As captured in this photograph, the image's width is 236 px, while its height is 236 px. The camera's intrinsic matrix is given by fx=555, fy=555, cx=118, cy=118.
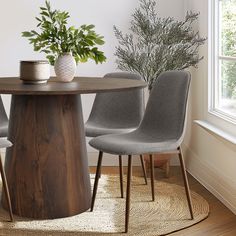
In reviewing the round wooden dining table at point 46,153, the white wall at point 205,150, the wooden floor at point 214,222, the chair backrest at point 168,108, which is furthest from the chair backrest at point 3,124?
the white wall at point 205,150

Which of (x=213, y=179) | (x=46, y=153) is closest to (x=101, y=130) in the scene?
(x=46, y=153)

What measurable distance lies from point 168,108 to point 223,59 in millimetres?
781

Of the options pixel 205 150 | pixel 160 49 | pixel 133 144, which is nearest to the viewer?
pixel 133 144

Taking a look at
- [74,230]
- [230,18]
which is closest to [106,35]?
[230,18]

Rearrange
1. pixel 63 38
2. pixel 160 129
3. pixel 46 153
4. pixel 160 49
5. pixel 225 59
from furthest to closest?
1. pixel 160 49
2. pixel 225 59
3. pixel 160 129
4. pixel 63 38
5. pixel 46 153

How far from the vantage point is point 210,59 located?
13.8 ft

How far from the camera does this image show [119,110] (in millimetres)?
4078

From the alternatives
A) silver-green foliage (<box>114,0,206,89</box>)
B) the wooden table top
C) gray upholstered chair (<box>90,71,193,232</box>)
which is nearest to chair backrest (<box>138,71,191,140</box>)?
gray upholstered chair (<box>90,71,193,232</box>)

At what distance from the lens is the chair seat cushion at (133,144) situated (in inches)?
122

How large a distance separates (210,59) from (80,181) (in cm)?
147

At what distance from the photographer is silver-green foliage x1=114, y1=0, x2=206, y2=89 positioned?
175 inches

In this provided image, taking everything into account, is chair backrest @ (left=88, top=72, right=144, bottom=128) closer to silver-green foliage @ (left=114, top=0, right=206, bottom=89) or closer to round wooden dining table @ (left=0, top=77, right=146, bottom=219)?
silver-green foliage @ (left=114, top=0, right=206, bottom=89)

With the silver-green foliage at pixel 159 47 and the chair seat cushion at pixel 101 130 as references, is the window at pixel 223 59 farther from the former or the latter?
the chair seat cushion at pixel 101 130

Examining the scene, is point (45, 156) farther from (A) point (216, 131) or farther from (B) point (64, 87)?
(A) point (216, 131)
